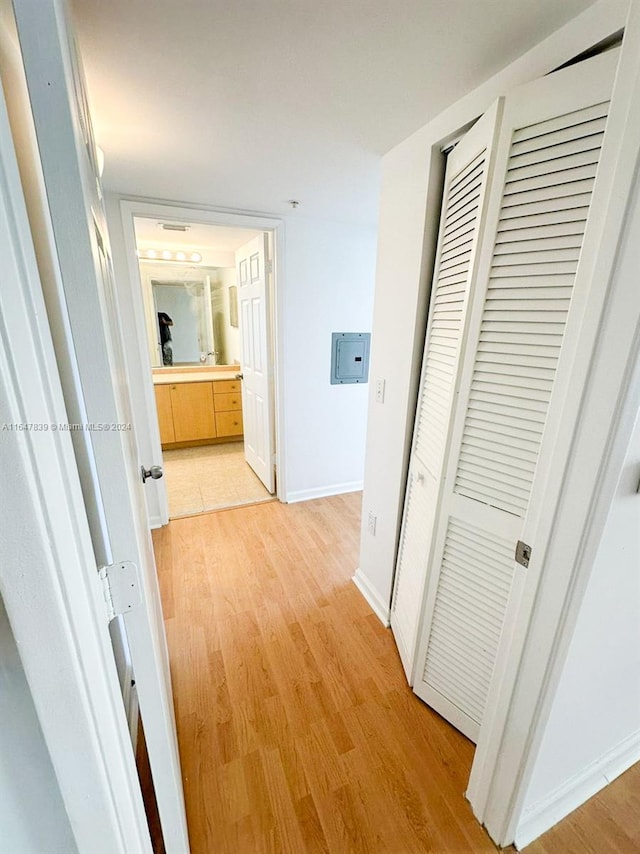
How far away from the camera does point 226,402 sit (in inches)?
161

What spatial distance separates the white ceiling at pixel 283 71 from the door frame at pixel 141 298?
43 centimetres

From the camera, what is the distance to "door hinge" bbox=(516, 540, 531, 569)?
851 mm

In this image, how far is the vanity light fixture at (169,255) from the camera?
3.64 m

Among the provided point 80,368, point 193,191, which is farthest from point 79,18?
point 193,191

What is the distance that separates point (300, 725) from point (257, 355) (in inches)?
95.7

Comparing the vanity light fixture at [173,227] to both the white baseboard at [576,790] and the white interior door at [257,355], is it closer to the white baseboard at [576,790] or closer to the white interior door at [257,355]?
the white interior door at [257,355]

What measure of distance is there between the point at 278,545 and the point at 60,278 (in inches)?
84.5

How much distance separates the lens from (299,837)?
41.1 inches

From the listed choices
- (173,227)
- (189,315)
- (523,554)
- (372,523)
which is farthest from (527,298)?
(189,315)

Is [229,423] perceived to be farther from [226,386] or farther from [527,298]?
[527,298]

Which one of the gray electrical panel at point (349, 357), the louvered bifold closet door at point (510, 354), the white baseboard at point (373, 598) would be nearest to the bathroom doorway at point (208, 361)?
the gray electrical panel at point (349, 357)

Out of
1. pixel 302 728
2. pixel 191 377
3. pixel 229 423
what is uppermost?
pixel 191 377

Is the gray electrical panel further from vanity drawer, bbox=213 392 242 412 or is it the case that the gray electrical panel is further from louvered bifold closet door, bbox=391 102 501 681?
vanity drawer, bbox=213 392 242 412

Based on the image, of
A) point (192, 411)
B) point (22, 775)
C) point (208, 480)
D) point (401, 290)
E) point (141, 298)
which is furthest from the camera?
point (192, 411)
